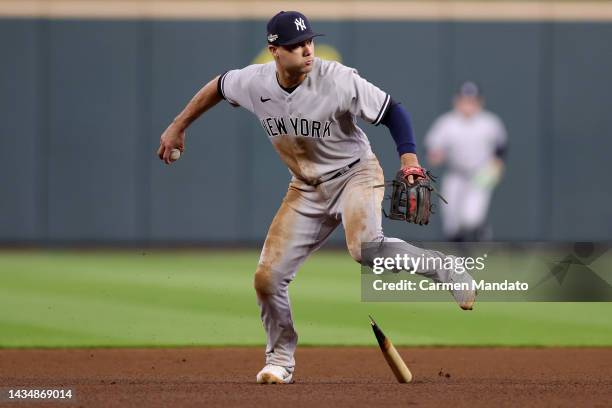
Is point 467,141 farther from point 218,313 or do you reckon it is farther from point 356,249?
point 356,249

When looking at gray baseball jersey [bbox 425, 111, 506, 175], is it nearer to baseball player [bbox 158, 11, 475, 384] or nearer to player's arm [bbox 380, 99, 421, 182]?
baseball player [bbox 158, 11, 475, 384]

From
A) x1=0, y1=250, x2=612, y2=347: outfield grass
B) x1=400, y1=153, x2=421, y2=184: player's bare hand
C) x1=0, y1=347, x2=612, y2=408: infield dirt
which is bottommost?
x1=0, y1=250, x2=612, y2=347: outfield grass

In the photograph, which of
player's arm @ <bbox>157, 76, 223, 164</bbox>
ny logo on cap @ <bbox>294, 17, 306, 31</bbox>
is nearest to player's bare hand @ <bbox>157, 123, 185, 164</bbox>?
player's arm @ <bbox>157, 76, 223, 164</bbox>

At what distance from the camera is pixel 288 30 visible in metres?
5.83

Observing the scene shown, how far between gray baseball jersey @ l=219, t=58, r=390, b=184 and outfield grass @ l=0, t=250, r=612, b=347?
264 cm

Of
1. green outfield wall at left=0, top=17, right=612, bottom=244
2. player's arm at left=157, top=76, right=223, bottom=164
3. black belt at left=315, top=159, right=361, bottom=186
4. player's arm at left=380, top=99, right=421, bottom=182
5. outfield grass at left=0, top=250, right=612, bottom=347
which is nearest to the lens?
player's arm at left=380, top=99, right=421, bottom=182

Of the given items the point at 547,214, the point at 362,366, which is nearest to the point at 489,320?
the point at 362,366

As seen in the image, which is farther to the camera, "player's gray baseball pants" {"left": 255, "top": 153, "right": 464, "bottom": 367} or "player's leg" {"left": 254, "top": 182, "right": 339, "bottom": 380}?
"player's leg" {"left": 254, "top": 182, "right": 339, "bottom": 380}

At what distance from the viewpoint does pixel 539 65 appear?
55.6 feet

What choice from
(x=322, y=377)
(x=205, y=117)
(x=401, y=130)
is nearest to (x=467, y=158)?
(x=205, y=117)

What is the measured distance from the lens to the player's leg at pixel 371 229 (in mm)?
5832

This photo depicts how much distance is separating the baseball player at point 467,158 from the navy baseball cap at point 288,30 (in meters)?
10.0

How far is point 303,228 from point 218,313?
4.03m

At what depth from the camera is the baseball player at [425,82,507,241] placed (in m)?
15.7
